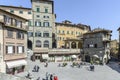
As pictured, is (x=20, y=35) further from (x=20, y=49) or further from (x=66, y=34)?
(x=66, y=34)

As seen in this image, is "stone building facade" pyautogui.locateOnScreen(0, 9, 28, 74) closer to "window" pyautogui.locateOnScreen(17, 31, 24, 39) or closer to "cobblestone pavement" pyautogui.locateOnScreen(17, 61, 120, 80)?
"window" pyautogui.locateOnScreen(17, 31, 24, 39)

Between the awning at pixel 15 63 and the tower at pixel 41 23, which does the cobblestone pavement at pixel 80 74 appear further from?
the tower at pixel 41 23

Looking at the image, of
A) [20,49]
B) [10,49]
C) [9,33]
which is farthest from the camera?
[20,49]

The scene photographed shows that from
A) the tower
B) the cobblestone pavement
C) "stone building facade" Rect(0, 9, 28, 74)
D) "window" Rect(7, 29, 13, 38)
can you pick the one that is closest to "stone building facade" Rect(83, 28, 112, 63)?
the tower

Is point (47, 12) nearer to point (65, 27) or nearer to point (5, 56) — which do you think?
point (65, 27)

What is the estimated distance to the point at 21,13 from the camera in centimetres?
5228

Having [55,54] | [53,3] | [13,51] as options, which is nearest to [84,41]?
[55,54]

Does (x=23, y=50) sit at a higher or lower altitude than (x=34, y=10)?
lower

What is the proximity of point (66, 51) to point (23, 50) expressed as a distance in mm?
20386

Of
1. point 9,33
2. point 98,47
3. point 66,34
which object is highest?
point 66,34

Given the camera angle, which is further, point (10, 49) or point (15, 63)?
point (15, 63)

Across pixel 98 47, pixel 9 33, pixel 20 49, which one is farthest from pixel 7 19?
pixel 98 47

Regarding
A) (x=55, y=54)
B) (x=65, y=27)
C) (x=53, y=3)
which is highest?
(x=53, y=3)

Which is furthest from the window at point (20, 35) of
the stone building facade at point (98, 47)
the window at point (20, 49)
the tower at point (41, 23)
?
the stone building facade at point (98, 47)
